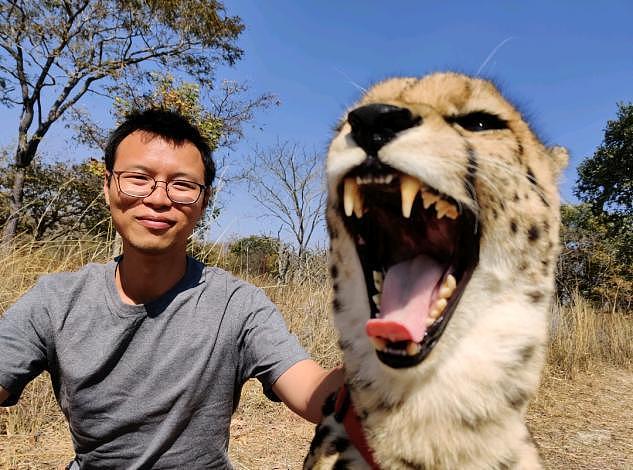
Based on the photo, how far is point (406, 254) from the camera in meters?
1.38

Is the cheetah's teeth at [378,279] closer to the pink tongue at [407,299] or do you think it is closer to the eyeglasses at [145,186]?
the pink tongue at [407,299]

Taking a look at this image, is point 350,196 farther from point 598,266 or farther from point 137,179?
point 598,266

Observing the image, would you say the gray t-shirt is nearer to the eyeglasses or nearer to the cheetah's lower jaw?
the eyeglasses

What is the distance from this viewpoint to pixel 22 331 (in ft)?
5.70

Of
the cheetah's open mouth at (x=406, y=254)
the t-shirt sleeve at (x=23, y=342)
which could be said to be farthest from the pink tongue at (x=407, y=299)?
the t-shirt sleeve at (x=23, y=342)

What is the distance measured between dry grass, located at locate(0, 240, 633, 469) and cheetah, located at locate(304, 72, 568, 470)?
295cm

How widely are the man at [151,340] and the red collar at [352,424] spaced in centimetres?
32

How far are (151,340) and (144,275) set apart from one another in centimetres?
25

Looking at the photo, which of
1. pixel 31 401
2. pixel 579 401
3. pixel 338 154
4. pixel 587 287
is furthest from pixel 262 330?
pixel 587 287

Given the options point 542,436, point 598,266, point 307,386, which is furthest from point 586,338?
point 307,386

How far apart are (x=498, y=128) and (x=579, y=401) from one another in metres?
5.94

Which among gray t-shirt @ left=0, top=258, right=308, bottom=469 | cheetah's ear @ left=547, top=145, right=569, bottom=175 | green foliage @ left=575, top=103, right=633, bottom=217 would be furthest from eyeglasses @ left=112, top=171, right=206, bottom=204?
green foliage @ left=575, top=103, right=633, bottom=217

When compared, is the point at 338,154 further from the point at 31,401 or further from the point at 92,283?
the point at 31,401

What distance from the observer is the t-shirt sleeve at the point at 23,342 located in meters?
1.69
